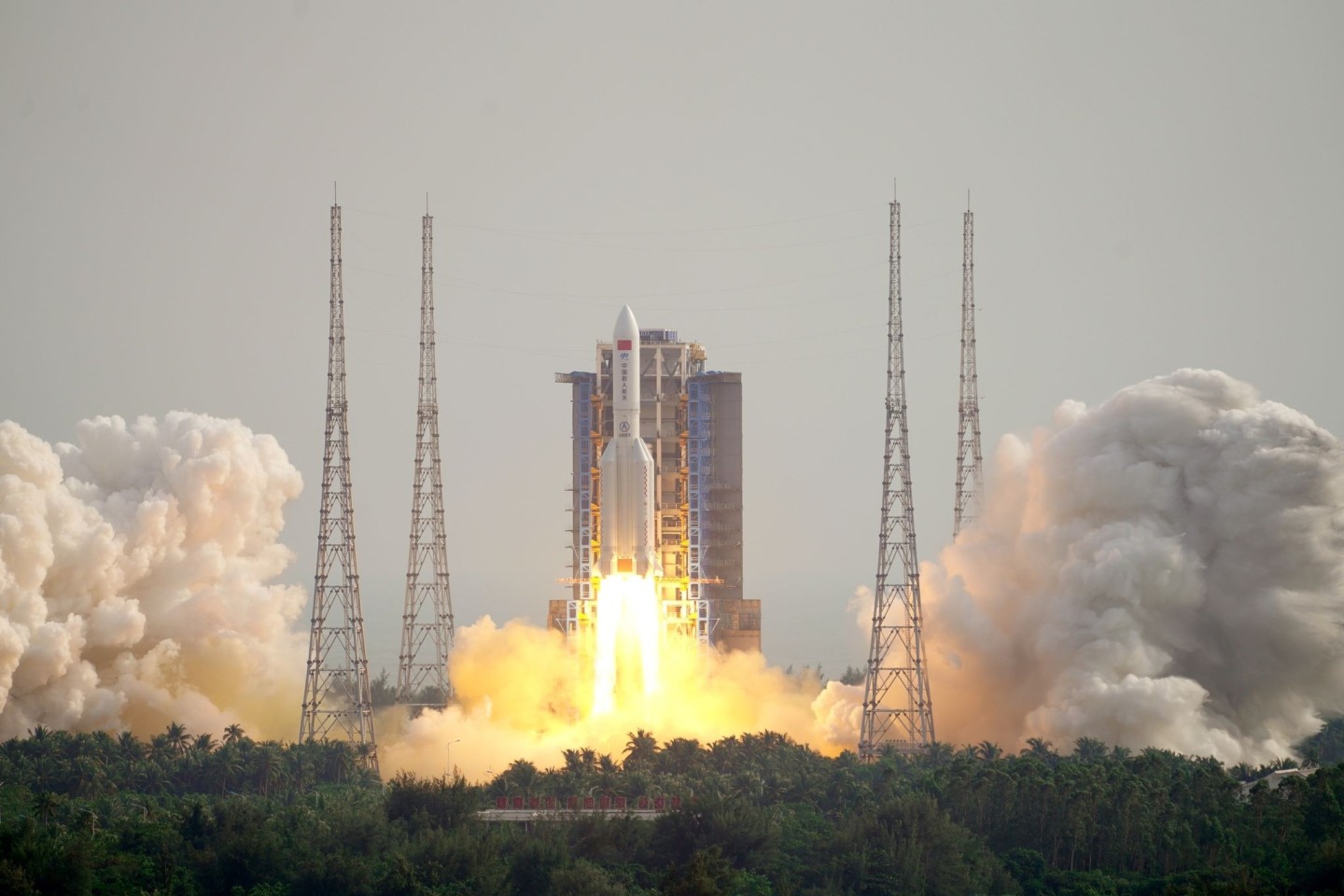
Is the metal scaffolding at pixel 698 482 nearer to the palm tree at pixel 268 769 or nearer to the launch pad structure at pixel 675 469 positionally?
the launch pad structure at pixel 675 469

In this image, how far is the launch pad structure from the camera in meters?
106

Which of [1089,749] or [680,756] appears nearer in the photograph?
[1089,749]

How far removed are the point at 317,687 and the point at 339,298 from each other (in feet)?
44.6

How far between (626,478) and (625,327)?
5.40 meters

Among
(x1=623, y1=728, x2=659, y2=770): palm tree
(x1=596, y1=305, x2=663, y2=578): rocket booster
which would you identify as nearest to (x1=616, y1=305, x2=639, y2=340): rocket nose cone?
(x1=596, y1=305, x2=663, y2=578): rocket booster

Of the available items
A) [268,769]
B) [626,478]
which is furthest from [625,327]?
[268,769]

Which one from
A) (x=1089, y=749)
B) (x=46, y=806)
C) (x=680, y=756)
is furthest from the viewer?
(x=680, y=756)

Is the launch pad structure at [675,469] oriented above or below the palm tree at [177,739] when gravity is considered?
above

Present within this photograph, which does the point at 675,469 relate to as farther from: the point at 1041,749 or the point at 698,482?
the point at 1041,749

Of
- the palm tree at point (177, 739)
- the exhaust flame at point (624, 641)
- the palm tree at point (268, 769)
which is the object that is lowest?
the palm tree at point (268, 769)

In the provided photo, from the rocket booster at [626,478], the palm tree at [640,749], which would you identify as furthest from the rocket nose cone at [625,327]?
the palm tree at [640,749]

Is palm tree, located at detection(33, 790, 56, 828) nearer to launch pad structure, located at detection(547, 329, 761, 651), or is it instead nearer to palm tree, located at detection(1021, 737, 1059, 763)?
launch pad structure, located at detection(547, 329, 761, 651)

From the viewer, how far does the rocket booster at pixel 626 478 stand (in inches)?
4031

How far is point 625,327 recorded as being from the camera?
102 metres
